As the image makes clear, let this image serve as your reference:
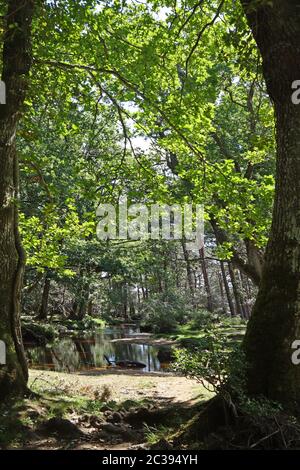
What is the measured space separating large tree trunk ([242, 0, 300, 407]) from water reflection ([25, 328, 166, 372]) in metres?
12.2

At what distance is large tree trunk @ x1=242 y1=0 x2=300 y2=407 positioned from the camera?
4.55 metres

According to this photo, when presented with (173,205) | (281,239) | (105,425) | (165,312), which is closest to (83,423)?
(105,425)

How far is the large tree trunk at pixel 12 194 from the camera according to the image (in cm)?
658

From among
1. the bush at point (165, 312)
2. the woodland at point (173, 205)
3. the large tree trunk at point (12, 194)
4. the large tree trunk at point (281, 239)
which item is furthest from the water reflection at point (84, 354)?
the large tree trunk at point (281, 239)

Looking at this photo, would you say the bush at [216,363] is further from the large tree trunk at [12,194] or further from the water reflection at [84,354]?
the water reflection at [84,354]

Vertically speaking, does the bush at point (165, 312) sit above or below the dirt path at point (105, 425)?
below

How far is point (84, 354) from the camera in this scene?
20.6 metres

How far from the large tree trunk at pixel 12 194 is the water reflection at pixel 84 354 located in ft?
30.0

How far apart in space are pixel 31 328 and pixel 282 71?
22.0m

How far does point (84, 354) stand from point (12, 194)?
50.3 ft

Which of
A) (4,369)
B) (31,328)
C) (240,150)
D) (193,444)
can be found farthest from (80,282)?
(193,444)

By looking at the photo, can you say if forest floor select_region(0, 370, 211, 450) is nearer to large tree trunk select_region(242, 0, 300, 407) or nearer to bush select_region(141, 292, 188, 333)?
large tree trunk select_region(242, 0, 300, 407)

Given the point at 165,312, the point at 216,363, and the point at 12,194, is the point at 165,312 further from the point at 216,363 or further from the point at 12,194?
the point at 216,363

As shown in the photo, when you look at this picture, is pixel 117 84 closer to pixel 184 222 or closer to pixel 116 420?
pixel 184 222
